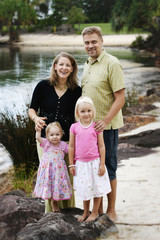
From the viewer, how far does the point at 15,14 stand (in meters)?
46.2

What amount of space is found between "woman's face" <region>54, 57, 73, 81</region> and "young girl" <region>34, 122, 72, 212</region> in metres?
0.33

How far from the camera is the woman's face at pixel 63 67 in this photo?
2.46 meters

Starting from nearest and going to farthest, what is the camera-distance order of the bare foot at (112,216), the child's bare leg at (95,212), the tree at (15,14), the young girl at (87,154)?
the young girl at (87,154), the child's bare leg at (95,212), the bare foot at (112,216), the tree at (15,14)

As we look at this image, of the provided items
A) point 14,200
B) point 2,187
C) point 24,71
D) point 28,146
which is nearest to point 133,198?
point 14,200

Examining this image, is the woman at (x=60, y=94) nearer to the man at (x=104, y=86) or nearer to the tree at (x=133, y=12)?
the man at (x=104, y=86)

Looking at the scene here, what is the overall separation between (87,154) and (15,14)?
46719mm

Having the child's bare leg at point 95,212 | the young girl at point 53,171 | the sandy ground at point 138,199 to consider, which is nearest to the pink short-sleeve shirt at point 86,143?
the young girl at point 53,171

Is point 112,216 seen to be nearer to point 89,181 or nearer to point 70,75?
point 89,181

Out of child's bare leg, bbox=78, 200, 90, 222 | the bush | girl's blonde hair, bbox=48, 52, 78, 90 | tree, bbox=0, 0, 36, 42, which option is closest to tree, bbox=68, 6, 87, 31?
tree, bbox=0, 0, 36, 42

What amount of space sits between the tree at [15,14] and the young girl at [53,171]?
139 ft

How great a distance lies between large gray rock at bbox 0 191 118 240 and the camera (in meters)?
2.13

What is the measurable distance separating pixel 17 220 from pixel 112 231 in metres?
0.67

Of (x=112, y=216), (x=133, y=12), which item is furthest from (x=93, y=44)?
(x=133, y=12)

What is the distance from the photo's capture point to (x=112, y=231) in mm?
2459
